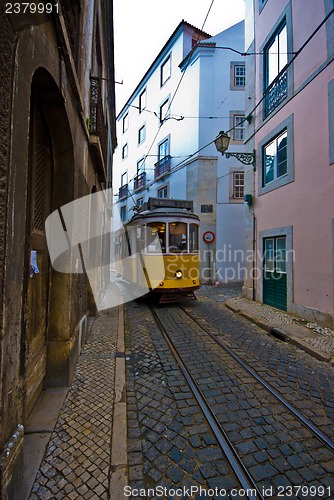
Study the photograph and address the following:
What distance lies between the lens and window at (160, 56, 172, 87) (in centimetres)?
1821

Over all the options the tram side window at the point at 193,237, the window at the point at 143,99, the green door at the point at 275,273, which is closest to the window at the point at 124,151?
the window at the point at 143,99

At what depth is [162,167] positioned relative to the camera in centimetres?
1862

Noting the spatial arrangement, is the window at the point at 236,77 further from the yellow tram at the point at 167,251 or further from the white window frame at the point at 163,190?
the yellow tram at the point at 167,251

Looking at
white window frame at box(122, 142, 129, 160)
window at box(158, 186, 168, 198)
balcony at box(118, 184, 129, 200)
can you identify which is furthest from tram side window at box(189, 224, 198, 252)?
white window frame at box(122, 142, 129, 160)

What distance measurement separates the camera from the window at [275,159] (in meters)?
7.80

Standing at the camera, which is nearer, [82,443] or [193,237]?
[82,443]

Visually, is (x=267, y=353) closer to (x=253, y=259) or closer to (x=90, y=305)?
(x=90, y=305)

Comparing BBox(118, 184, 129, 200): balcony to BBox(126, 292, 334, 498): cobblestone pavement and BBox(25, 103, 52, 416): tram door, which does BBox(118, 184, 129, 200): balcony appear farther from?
BBox(25, 103, 52, 416): tram door

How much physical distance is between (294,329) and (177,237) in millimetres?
4034

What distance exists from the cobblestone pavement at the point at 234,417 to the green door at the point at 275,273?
3.06 metres

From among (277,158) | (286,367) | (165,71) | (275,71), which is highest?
(165,71)

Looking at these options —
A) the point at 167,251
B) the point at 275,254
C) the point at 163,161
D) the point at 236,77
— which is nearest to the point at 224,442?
the point at 167,251

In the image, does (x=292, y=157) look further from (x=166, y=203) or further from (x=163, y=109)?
(x=163, y=109)

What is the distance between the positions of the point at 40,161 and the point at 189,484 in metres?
3.67
